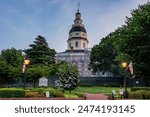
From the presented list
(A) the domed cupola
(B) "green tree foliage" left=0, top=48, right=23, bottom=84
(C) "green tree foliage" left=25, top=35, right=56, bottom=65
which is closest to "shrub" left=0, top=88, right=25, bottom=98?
(B) "green tree foliage" left=0, top=48, right=23, bottom=84

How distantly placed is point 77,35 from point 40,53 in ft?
242

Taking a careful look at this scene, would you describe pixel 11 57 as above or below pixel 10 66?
above

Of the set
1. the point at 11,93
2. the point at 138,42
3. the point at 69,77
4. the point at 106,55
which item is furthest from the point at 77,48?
the point at 11,93

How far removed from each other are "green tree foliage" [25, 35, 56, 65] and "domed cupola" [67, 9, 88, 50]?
68.8 m

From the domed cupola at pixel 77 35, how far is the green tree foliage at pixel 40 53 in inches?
2708

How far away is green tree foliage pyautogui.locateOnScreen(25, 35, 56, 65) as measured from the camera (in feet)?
249

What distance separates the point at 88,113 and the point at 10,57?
232 feet

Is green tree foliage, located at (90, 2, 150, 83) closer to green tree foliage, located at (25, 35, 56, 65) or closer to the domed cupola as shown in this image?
green tree foliage, located at (25, 35, 56, 65)

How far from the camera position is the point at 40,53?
77.4 meters

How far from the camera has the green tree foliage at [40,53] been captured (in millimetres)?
75750

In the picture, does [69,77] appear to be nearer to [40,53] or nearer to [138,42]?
[138,42]

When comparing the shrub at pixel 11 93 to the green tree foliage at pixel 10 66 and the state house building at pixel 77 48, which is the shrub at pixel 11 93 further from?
the state house building at pixel 77 48

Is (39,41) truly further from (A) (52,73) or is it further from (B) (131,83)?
(B) (131,83)

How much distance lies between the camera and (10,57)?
73562 mm
